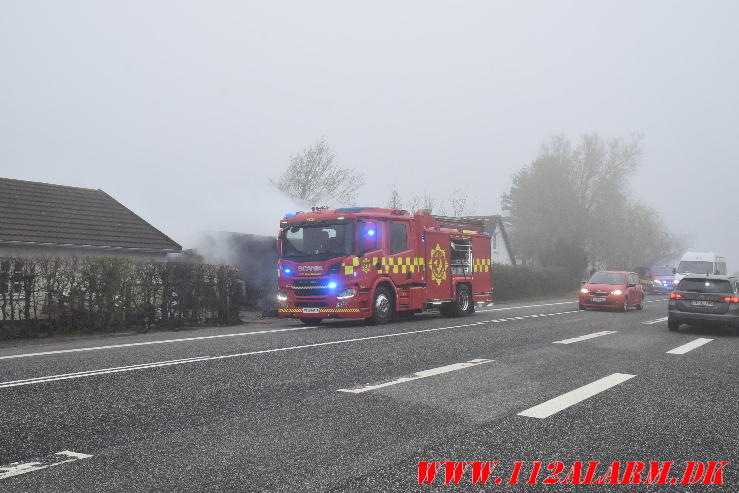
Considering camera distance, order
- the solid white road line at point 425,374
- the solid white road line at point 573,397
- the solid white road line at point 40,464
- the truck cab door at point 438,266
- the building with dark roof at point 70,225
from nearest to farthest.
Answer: the solid white road line at point 40,464 → the solid white road line at point 573,397 → the solid white road line at point 425,374 → the truck cab door at point 438,266 → the building with dark roof at point 70,225

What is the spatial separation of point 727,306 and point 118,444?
14.1 m

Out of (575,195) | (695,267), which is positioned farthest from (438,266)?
(575,195)

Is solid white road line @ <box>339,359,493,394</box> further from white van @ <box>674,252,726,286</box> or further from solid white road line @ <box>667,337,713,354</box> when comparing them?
white van @ <box>674,252,726,286</box>

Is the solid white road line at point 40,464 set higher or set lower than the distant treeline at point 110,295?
lower

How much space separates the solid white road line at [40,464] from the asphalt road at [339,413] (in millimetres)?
20

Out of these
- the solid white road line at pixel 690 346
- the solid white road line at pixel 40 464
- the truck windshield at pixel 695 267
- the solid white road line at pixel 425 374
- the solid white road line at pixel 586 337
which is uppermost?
the truck windshield at pixel 695 267

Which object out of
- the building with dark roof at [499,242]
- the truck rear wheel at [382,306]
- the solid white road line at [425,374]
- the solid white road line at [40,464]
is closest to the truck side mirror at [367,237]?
the truck rear wheel at [382,306]

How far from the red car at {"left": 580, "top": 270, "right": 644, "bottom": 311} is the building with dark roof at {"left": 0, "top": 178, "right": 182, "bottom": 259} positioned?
53.4ft

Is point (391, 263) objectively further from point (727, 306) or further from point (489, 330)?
point (727, 306)

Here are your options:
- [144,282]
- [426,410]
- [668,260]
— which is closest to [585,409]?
[426,410]

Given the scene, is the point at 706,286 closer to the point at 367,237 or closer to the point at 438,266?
the point at 438,266

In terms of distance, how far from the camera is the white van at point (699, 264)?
33438mm

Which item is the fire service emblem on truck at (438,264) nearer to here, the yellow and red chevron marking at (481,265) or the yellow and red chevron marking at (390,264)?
the yellow and red chevron marking at (390,264)

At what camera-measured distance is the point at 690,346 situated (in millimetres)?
12148
